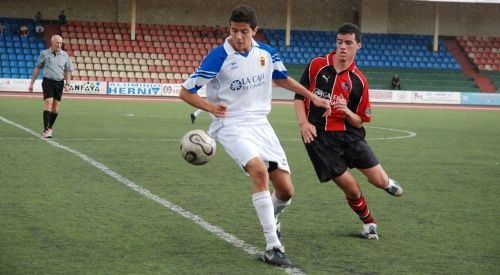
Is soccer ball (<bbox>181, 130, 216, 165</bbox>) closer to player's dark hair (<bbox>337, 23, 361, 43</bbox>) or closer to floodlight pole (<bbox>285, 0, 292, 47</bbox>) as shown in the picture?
player's dark hair (<bbox>337, 23, 361, 43</bbox>)

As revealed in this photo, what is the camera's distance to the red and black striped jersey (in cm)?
764

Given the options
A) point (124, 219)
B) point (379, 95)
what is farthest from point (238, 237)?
point (379, 95)

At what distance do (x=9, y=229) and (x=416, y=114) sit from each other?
24680 mm

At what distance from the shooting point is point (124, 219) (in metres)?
8.10

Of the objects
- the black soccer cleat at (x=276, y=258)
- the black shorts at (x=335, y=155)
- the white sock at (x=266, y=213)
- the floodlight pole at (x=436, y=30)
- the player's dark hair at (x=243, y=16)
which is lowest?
the black soccer cleat at (x=276, y=258)

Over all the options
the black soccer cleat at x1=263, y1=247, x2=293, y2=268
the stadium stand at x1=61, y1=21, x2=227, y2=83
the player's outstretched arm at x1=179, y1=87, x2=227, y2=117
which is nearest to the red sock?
the black soccer cleat at x1=263, y1=247, x2=293, y2=268

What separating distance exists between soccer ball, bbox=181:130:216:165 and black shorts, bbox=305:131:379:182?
1.00 meters

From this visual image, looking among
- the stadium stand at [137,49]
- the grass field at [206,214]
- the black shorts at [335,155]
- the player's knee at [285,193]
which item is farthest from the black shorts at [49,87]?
the stadium stand at [137,49]

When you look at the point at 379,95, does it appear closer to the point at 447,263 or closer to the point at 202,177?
the point at 202,177

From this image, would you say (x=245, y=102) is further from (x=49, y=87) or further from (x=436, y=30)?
(x=436, y=30)

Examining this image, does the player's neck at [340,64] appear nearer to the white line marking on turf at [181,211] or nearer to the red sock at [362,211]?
the red sock at [362,211]

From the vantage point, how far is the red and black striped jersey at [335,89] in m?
7.64

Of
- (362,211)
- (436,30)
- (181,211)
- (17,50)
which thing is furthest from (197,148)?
(436,30)

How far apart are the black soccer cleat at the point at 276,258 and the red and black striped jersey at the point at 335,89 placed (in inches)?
65.7
